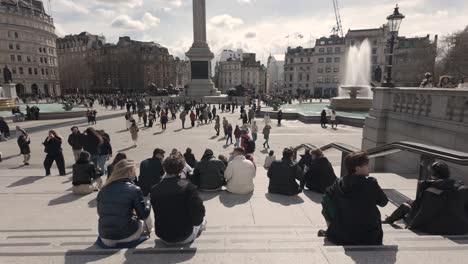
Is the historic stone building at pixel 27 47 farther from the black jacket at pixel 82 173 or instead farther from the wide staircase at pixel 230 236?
the wide staircase at pixel 230 236

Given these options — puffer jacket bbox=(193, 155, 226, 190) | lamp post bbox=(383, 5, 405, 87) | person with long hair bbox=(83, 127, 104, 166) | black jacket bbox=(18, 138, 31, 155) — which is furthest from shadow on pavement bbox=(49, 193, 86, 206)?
lamp post bbox=(383, 5, 405, 87)

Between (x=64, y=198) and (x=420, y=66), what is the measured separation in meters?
75.9

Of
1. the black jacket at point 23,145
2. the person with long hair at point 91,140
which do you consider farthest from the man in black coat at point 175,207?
the black jacket at point 23,145

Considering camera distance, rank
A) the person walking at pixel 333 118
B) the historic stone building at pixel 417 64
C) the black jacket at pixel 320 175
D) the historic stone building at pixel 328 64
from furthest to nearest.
A: the historic stone building at pixel 328 64
the historic stone building at pixel 417 64
the person walking at pixel 333 118
the black jacket at pixel 320 175

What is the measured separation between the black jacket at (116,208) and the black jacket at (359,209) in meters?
2.73

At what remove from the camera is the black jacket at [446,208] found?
13.2ft

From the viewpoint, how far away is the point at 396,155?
10.4 metres

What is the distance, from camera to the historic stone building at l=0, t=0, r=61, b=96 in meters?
83.1

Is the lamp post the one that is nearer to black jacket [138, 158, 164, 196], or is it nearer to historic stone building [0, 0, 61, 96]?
black jacket [138, 158, 164, 196]

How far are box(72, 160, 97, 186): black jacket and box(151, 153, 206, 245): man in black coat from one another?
4305 mm

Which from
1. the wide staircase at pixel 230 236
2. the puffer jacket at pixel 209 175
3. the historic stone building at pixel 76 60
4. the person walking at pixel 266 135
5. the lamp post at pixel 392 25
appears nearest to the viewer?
the wide staircase at pixel 230 236

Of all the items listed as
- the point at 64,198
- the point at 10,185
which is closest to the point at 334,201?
the point at 64,198

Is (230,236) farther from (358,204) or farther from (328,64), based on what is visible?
(328,64)

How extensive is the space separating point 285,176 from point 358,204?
338 centimetres
